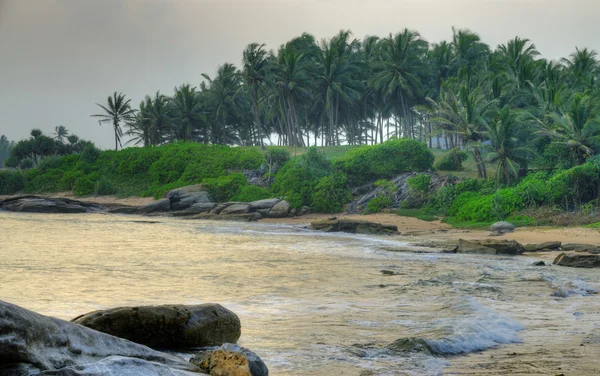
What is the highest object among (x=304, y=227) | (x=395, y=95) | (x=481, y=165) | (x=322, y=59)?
(x=322, y=59)

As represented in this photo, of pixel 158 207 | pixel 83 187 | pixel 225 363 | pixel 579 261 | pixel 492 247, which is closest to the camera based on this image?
pixel 225 363

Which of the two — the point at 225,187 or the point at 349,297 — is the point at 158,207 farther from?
the point at 349,297

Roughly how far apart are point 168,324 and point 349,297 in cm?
500

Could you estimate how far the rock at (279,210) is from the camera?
40500 millimetres

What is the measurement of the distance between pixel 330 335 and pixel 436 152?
188 ft

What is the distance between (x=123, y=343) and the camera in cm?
436

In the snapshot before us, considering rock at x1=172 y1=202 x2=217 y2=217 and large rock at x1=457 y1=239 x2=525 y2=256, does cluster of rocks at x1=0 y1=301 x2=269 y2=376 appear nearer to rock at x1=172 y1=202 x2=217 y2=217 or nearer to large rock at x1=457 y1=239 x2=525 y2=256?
large rock at x1=457 y1=239 x2=525 y2=256

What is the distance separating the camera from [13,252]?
18312mm

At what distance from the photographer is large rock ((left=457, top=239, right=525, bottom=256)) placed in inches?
760

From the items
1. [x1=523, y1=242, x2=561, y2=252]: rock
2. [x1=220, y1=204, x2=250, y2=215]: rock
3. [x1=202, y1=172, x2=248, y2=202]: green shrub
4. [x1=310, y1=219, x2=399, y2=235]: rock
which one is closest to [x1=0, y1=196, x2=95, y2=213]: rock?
[x1=202, y1=172, x2=248, y2=202]: green shrub

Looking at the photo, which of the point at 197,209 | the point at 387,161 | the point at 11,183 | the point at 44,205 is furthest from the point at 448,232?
the point at 11,183

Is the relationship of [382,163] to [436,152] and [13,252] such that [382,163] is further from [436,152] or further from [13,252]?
[13,252]

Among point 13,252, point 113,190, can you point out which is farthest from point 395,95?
point 13,252

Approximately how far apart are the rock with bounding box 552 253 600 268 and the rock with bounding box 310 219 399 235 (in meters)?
13.4
